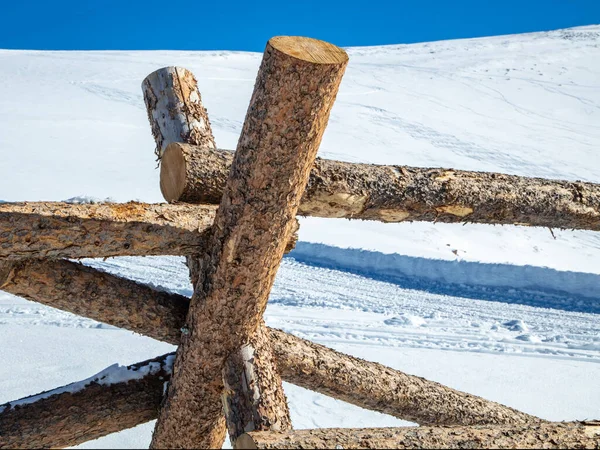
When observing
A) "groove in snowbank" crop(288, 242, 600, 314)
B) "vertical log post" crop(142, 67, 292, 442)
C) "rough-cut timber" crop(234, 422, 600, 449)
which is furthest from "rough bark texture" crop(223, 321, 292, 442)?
"groove in snowbank" crop(288, 242, 600, 314)

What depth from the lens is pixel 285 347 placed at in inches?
95.3

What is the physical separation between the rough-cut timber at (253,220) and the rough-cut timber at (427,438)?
46 centimetres

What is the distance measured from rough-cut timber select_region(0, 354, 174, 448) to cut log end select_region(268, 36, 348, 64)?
136cm

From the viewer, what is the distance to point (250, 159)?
1.86 metres

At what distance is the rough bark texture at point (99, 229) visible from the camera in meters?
1.86

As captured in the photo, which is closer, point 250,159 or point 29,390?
point 250,159

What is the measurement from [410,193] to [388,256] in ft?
14.8

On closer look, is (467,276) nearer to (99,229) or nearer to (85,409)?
(85,409)

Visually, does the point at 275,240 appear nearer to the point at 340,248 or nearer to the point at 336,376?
the point at 336,376

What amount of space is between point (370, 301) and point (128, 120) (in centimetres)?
799

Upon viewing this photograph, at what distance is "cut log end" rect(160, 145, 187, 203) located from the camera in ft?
7.41

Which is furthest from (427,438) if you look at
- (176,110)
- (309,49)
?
(176,110)

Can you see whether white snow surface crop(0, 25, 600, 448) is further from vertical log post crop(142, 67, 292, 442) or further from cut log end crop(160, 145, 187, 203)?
vertical log post crop(142, 67, 292, 442)

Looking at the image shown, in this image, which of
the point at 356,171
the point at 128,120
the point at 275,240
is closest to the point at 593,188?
the point at 356,171
